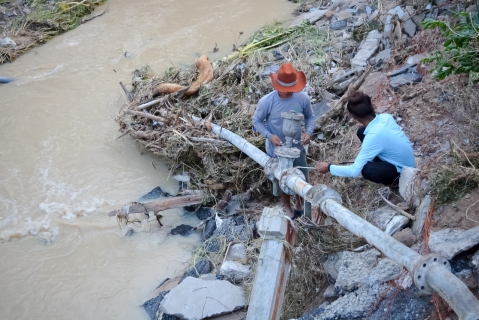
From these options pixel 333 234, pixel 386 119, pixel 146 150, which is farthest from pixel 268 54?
pixel 333 234

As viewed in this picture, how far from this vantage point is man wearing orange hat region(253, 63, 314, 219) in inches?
154

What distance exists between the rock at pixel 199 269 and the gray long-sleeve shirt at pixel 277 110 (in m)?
1.30

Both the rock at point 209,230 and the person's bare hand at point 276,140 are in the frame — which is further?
the rock at point 209,230

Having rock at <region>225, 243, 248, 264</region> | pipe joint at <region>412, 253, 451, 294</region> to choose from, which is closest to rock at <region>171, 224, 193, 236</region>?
rock at <region>225, 243, 248, 264</region>

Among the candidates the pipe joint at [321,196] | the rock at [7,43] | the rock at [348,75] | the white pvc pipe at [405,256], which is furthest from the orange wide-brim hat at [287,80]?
the rock at [7,43]

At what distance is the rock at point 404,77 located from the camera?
5.12 meters

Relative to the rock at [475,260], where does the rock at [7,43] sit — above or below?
below

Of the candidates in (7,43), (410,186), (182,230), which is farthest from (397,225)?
(7,43)

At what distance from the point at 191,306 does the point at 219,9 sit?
9.01 meters

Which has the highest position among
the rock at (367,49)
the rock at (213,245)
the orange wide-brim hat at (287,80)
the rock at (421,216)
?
the orange wide-brim hat at (287,80)

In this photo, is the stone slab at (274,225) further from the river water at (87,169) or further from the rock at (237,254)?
the river water at (87,169)

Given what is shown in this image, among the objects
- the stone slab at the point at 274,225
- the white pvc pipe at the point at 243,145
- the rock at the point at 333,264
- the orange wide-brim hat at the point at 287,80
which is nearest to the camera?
the stone slab at the point at 274,225

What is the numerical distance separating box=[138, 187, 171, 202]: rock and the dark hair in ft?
9.92

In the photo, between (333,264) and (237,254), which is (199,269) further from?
(333,264)
